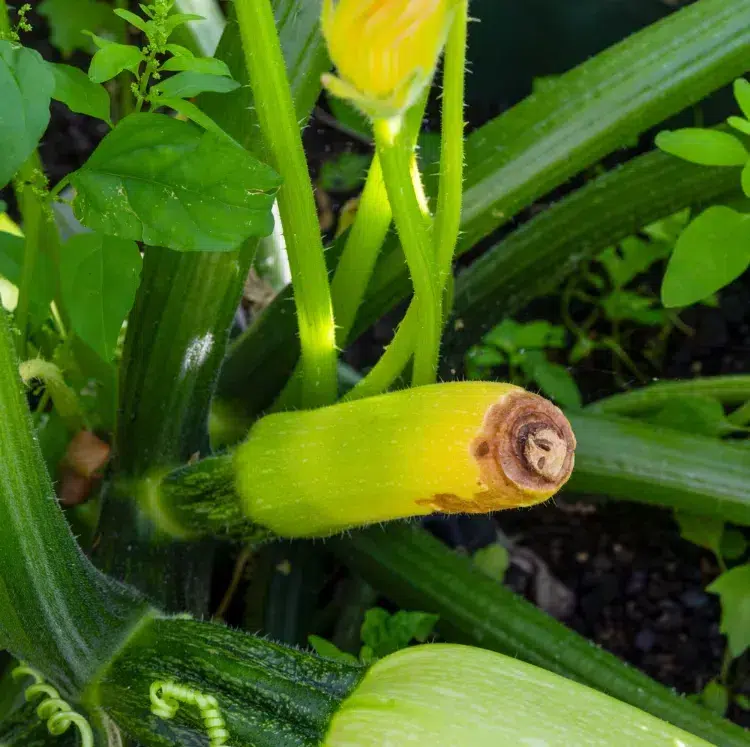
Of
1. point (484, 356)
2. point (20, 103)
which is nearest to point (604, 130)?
point (484, 356)

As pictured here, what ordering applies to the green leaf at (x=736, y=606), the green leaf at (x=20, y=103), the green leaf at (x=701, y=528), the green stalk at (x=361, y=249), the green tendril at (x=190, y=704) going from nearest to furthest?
the green leaf at (x=20, y=103) → the green tendril at (x=190, y=704) → the green stalk at (x=361, y=249) → the green leaf at (x=736, y=606) → the green leaf at (x=701, y=528)

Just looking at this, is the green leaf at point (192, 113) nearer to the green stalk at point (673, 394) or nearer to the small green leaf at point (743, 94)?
the small green leaf at point (743, 94)

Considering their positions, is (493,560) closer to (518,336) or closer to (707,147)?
(518,336)

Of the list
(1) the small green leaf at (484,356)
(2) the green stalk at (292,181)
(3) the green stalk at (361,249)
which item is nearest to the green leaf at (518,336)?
(1) the small green leaf at (484,356)

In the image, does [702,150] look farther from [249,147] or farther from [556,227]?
[249,147]

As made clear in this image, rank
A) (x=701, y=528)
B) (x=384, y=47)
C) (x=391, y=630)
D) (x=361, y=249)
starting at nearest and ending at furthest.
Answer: (x=384, y=47) → (x=361, y=249) → (x=391, y=630) → (x=701, y=528)

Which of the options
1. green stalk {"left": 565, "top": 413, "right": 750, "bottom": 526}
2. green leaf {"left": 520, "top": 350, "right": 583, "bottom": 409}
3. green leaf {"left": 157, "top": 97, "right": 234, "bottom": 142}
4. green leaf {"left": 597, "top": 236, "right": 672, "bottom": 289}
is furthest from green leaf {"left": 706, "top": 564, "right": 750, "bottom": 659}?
green leaf {"left": 157, "top": 97, "right": 234, "bottom": 142}
